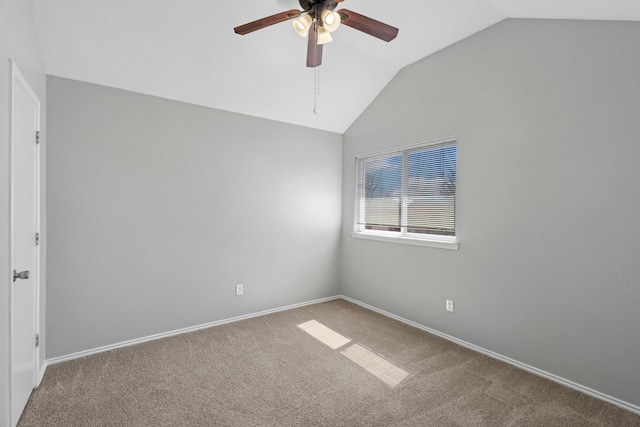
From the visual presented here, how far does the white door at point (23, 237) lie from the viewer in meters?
1.71

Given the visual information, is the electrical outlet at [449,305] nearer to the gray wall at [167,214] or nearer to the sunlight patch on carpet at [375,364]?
the sunlight patch on carpet at [375,364]

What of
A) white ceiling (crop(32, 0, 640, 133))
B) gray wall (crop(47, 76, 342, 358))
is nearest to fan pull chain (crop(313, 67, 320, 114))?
white ceiling (crop(32, 0, 640, 133))

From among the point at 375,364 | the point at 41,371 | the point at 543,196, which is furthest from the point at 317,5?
the point at 41,371

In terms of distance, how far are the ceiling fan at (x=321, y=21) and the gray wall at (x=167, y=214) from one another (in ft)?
5.17

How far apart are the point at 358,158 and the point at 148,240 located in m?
2.70

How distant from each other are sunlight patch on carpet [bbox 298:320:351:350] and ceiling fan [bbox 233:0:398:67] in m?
2.58

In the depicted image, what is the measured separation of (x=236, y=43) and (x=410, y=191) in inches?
91.6

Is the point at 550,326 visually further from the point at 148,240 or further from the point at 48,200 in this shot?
the point at 48,200

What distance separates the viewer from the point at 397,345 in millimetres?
2881

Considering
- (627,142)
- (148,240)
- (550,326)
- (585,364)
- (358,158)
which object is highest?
(358,158)

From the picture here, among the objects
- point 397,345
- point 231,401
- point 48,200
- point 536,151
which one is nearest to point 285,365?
point 231,401

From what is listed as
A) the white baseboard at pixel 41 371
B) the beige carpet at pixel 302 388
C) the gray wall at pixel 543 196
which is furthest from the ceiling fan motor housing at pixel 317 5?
the white baseboard at pixel 41 371

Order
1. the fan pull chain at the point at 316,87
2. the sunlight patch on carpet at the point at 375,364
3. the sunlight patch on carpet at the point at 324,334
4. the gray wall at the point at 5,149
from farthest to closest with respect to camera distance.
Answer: the fan pull chain at the point at 316,87, the sunlight patch on carpet at the point at 324,334, the sunlight patch on carpet at the point at 375,364, the gray wall at the point at 5,149

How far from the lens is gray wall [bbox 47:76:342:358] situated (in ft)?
8.38
